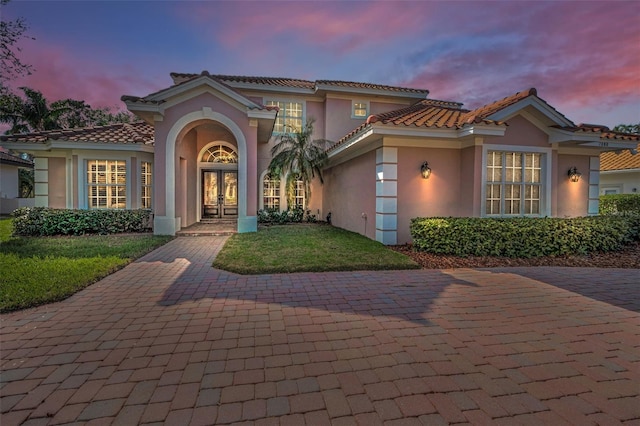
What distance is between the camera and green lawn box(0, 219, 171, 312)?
4512 mm

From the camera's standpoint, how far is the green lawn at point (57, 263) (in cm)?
451

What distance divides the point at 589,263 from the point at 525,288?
3395mm

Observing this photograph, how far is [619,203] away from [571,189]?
34.4 feet

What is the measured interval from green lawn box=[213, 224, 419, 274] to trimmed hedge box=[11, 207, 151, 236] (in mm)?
4444

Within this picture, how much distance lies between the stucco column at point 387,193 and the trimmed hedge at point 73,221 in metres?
8.70

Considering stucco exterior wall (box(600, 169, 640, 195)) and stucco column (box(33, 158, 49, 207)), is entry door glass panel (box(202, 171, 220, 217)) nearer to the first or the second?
stucco column (box(33, 158, 49, 207))

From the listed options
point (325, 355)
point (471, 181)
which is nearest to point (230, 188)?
point (471, 181)

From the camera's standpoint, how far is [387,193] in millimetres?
8562

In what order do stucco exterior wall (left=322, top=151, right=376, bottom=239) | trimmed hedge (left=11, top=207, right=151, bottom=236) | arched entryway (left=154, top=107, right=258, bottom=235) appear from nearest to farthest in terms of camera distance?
stucco exterior wall (left=322, top=151, right=376, bottom=239), trimmed hedge (left=11, top=207, right=151, bottom=236), arched entryway (left=154, top=107, right=258, bottom=235)

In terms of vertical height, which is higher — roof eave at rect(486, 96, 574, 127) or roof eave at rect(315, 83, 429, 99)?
Answer: roof eave at rect(315, 83, 429, 99)

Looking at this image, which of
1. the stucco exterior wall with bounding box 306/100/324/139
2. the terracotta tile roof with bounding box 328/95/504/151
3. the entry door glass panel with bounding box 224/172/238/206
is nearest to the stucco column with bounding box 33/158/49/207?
the entry door glass panel with bounding box 224/172/238/206

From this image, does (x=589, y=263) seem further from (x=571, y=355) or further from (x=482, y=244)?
(x=571, y=355)

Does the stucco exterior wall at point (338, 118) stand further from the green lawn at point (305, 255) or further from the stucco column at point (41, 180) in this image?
the stucco column at point (41, 180)

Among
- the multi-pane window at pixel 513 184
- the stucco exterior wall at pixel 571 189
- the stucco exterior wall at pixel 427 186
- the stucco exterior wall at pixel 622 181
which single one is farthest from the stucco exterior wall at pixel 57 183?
the stucco exterior wall at pixel 622 181
